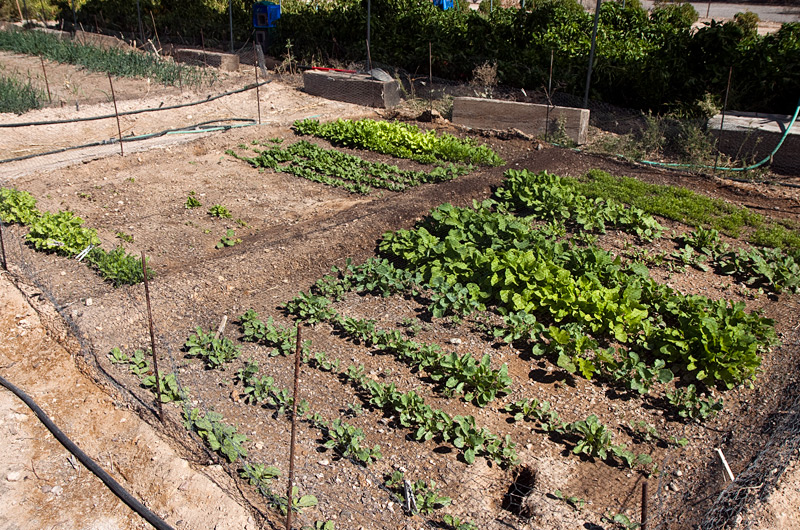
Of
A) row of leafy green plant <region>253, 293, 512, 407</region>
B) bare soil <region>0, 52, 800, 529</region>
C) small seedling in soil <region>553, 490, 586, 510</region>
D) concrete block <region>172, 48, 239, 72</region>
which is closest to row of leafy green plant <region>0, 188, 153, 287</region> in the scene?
bare soil <region>0, 52, 800, 529</region>

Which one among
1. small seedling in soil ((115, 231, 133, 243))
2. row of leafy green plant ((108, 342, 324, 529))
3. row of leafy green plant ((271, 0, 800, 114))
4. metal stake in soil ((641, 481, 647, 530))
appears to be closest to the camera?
metal stake in soil ((641, 481, 647, 530))

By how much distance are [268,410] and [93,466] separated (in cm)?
107

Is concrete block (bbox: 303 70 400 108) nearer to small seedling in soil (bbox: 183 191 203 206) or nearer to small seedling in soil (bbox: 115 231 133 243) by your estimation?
small seedling in soil (bbox: 183 191 203 206)

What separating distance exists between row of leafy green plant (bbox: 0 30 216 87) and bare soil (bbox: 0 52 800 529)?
6594 millimetres

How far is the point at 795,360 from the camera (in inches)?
195

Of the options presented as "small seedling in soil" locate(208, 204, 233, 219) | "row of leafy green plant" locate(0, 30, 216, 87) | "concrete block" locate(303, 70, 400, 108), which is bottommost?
"small seedling in soil" locate(208, 204, 233, 219)

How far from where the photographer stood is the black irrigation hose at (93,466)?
3.52m

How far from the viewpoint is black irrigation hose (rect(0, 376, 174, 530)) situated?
3.52 meters

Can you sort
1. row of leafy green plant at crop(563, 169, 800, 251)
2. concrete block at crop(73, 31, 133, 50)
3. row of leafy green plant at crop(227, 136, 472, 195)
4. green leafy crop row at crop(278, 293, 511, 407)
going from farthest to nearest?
1. concrete block at crop(73, 31, 133, 50)
2. row of leafy green plant at crop(227, 136, 472, 195)
3. row of leafy green plant at crop(563, 169, 800, 251)
4. green leafy crop row at crop(278, 293, 511, 407)

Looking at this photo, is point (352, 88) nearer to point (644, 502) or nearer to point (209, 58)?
point (209, 58)

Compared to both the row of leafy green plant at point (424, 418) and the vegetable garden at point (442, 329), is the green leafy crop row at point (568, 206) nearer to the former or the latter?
the vegetable garden at point (442, 329)

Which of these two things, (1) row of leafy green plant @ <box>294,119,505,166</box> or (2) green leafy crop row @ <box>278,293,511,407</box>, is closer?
(2) green leafy crop row @ <box>278,293,511,407</box>

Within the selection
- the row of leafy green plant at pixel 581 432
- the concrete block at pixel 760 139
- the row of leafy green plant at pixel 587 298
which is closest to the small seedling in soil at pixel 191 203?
the row of leafy green plant at pixel 587 298

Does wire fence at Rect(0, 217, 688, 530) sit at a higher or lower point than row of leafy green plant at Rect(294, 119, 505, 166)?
lower
